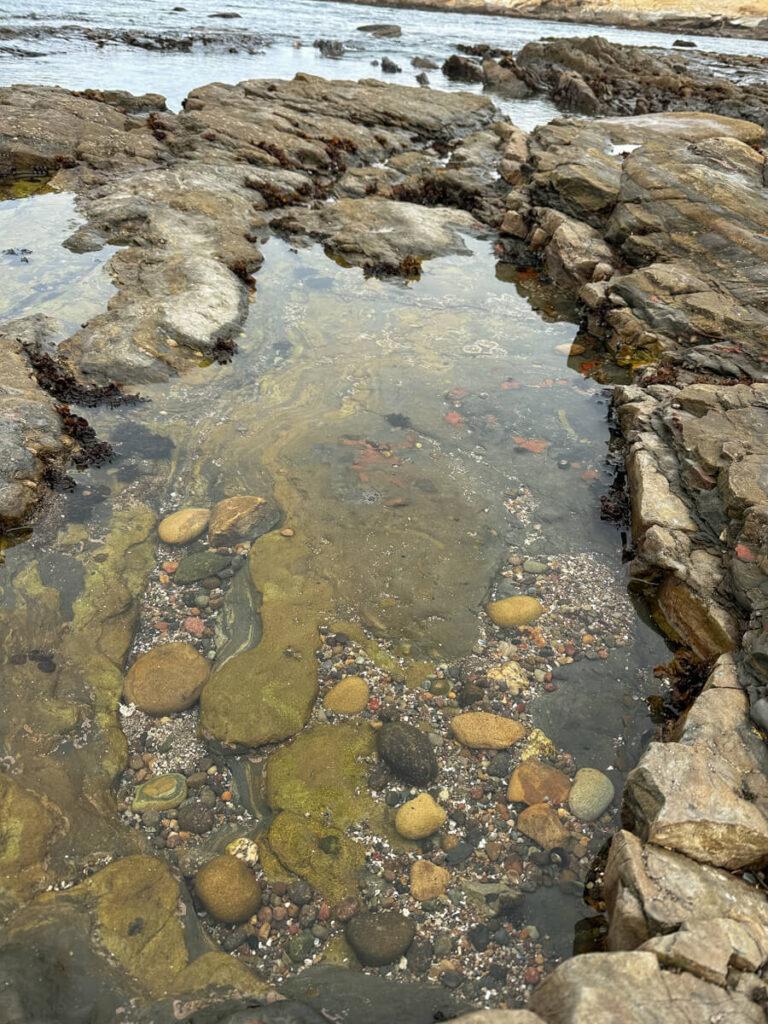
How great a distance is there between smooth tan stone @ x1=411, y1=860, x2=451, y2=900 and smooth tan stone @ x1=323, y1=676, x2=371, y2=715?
1.78 m

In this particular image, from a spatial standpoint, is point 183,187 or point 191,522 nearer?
point 191,522

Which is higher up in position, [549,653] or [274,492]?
[274,492]

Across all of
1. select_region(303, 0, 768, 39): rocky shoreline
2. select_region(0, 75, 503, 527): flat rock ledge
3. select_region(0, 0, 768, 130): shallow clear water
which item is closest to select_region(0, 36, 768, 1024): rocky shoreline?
select_region(0, 75, 503, 527): flat rock ledge

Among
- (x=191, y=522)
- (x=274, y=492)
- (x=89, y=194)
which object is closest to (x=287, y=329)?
(x=274, y=492)

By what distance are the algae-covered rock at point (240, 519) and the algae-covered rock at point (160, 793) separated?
3397mm

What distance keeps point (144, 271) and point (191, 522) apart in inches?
331

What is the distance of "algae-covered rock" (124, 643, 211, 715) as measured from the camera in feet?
22.9

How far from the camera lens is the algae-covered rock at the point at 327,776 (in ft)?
20.4

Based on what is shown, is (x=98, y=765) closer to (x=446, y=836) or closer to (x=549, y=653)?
(x=446, y=836)

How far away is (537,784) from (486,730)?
75cm

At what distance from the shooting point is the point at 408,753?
6.60m

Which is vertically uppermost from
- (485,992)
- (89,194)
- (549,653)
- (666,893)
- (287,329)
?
(89,194)

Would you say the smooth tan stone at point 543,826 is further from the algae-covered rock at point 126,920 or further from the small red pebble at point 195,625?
the small red pebble at point 195,625

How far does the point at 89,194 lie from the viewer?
1850 cm
